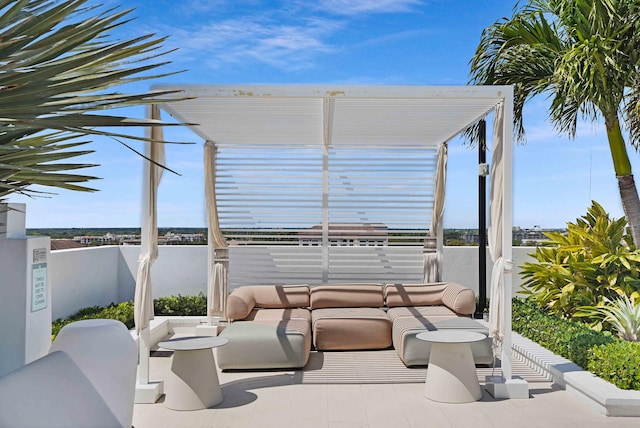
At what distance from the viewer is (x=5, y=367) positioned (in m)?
3.28

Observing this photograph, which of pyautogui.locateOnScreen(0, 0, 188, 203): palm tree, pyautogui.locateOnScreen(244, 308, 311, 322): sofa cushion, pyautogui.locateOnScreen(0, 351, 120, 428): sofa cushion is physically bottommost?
pyautogui.locateOnScreen(244, 308, 311, 322): sofa cushion

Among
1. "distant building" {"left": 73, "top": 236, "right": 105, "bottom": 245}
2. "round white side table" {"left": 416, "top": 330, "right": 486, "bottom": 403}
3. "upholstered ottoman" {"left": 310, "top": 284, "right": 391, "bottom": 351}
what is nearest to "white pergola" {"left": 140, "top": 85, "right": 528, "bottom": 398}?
"round white side table" {"left": 416, "top": 330, "right": 486, "bottom": 403}

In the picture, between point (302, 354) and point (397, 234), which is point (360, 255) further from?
point (302, 354)

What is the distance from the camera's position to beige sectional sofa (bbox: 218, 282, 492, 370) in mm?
6336

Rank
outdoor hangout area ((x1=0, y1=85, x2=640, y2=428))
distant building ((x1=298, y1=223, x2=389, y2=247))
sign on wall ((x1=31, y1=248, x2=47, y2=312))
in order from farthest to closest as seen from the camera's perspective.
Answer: distant building ((x1=298, y1=223, x2=389, y2=247)), outdoor hangout area ((x1=0, y1=85, x2=640, y2=428)), sign on wall ((x1=31, y1=248, x2=47, y2=312))

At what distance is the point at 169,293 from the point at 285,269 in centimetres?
245

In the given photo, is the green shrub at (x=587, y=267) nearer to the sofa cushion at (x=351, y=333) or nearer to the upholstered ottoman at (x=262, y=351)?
the sofa cushion at (x=351, y=333)

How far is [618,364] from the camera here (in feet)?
16.7

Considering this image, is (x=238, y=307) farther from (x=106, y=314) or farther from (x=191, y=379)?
(x=191, y=379)

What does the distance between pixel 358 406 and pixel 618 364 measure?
2222 mm

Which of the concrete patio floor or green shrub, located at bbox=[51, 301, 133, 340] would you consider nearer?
the concrete patio floor

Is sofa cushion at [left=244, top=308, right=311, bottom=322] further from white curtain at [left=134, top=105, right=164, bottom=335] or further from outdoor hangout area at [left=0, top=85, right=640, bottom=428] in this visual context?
white curtain at [left=134, top=105, right=164, bottom=335]

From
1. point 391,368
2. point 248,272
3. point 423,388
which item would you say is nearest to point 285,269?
point 248,272

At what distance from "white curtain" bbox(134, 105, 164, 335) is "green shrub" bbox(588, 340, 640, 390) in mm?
4085
